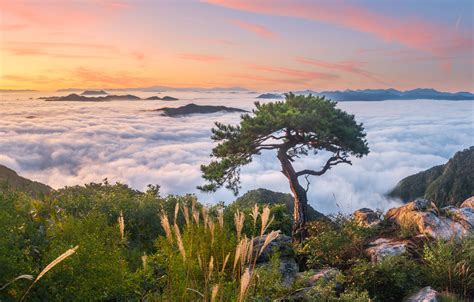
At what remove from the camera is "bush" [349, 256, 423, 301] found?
8.95m

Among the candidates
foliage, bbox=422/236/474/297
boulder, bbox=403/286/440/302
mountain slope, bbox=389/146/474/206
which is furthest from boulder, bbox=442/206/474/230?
mountain slope, bbox=389/146/474/206

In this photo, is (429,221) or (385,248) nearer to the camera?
(385,248)

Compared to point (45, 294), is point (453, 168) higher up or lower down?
lower down

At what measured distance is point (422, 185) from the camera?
361ft

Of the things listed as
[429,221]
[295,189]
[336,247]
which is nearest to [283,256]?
[336,247]

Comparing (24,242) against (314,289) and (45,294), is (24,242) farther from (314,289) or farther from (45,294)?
(314,289)

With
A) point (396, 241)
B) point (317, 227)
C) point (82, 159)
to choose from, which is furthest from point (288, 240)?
point (82, 159)

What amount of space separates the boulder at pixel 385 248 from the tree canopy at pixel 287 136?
777cm

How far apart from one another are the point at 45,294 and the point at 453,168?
99.2 metres

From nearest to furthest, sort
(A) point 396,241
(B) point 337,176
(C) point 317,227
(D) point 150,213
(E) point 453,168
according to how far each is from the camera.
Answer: (A) point 396,241 → (C) point 317,227 → (D) point 150,213 → (E) point 453,168 → (B) point 337,176

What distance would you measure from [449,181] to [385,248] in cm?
8792

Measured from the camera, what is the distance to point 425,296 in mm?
8008

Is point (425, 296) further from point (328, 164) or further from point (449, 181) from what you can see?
point (449, 181)

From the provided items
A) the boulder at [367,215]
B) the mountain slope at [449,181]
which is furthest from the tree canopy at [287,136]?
the mountain slope at [449,181]
